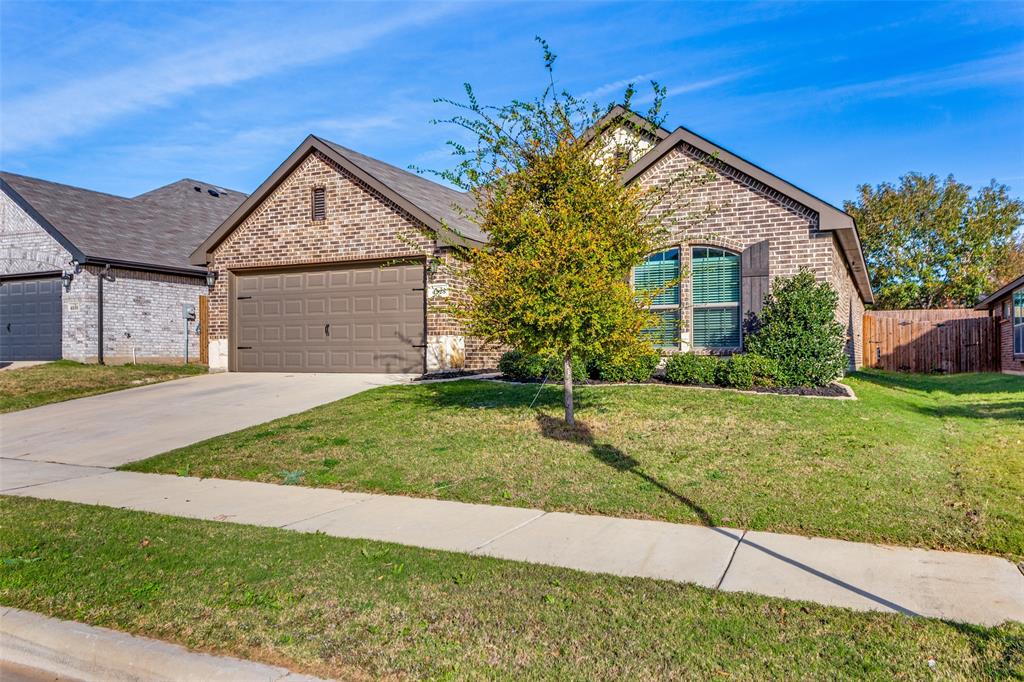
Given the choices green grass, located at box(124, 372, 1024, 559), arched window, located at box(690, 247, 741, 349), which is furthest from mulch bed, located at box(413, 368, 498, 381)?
arched window, located at box(690, 247, 741, 349)

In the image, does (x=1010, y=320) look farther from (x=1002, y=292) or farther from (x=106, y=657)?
(x=106, y=657)

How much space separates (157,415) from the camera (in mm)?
13172

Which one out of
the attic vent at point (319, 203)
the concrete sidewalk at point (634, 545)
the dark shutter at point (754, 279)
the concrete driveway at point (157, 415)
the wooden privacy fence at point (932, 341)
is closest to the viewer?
the concrete sidewalk at point (634, 545)

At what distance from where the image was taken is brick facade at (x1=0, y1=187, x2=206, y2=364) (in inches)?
826

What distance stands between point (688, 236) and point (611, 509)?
31.3ft

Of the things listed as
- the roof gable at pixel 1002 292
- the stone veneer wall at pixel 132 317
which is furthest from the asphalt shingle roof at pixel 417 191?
the roof gable at pixel 1002 292

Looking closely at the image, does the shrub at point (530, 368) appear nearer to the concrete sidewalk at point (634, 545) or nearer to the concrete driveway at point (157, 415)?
the concrete driveway at point (157, 415)

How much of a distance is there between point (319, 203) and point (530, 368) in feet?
25.3

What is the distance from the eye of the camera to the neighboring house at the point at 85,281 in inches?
829

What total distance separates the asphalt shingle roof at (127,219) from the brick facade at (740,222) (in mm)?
14895

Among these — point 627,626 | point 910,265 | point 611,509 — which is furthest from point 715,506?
point 910,265

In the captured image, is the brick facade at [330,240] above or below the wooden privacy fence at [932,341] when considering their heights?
above

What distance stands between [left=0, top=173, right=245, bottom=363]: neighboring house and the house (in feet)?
13.1

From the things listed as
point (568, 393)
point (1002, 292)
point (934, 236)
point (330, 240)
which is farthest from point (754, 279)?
point (934, 236)
